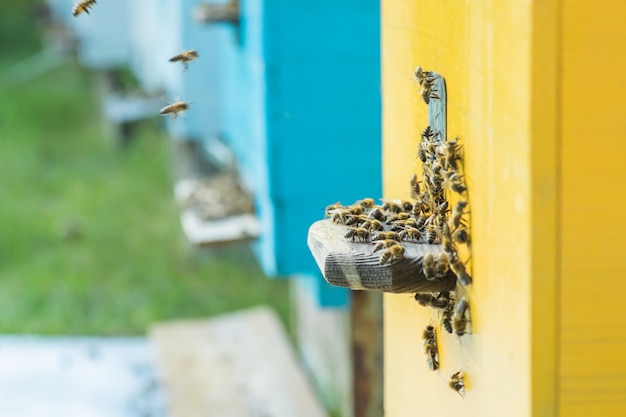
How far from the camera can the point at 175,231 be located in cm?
819

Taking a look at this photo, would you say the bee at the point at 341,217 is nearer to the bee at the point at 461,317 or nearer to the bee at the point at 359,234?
the bee at the point at 359,234

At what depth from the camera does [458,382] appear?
1.79m

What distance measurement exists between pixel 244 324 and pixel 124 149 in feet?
18.3

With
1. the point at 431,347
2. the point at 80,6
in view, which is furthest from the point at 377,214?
the point at 80,6

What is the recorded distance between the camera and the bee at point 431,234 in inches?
71.2

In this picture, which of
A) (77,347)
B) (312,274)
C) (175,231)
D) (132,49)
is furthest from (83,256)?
(312,274)

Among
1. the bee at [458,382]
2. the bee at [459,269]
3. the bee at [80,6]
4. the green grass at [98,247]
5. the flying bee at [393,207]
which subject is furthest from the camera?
the green grass at [98,247]

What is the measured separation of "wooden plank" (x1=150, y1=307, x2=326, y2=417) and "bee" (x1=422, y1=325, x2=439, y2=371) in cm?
265

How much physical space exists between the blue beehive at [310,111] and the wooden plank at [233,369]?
0.93 m

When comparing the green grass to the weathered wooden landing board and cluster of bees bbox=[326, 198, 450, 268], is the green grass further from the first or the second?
the weathered wooden landing board
